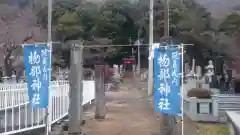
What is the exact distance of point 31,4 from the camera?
34.0 metres

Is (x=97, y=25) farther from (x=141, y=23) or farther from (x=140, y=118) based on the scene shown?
(x=140, y=118)

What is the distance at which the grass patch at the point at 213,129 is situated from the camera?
1122cm

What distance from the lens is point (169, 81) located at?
336 inches

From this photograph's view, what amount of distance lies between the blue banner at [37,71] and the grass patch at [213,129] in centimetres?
497

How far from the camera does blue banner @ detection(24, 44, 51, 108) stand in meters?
9.11

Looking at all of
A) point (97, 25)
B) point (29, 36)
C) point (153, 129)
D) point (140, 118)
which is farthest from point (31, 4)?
point (153, 129)

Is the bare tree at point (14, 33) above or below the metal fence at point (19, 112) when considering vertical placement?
above

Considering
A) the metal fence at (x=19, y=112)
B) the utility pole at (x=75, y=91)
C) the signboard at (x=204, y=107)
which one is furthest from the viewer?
the signboard at (x=204, y=107)

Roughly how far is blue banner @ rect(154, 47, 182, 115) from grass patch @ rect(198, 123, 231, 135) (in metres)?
3.04

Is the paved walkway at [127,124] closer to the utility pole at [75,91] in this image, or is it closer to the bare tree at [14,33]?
the utility pole at [75,91]

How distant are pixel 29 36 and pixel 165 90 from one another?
19.5 m

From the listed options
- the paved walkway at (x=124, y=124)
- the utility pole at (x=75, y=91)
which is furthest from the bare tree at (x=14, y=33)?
the utility pole at (x=75, y=91)

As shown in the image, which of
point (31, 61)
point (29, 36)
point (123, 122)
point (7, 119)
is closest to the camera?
point (7, 119)

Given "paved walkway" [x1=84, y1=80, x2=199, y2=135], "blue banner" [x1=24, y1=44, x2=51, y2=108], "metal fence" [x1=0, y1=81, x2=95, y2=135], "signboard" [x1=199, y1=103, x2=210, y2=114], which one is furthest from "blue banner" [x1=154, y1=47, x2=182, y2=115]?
"signboard" [x1=199, y1=103, x2=210, y2=114]
